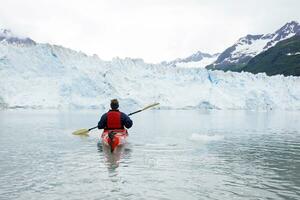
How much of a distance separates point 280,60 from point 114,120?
392ft

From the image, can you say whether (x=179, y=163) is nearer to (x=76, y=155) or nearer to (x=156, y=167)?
(x=156, y=167)

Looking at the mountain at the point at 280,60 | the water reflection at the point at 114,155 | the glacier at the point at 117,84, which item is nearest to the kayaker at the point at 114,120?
the water reflection at the point at 114,155

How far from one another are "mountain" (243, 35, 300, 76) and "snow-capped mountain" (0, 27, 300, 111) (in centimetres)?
5642

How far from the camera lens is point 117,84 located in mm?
46031

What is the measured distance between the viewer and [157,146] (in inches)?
470

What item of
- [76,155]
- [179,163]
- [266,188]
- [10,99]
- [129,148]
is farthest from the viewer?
[10,99]

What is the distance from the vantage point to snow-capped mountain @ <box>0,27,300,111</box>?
4200cm

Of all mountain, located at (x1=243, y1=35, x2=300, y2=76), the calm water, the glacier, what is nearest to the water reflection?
the calm water

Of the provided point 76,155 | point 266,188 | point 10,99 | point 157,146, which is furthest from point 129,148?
point 10,99

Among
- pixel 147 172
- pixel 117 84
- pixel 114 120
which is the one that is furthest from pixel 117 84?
pixel 147 172

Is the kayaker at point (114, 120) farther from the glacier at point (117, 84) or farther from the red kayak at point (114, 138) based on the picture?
the glacier at point (117, 84)

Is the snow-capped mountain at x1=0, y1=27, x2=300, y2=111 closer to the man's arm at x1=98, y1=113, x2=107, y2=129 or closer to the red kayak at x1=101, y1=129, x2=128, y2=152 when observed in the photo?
the red kayak at x1=101, y1=129, x2=128, y2=152

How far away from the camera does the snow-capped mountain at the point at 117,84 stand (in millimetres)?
42000

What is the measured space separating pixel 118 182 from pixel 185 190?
1.09 meters
